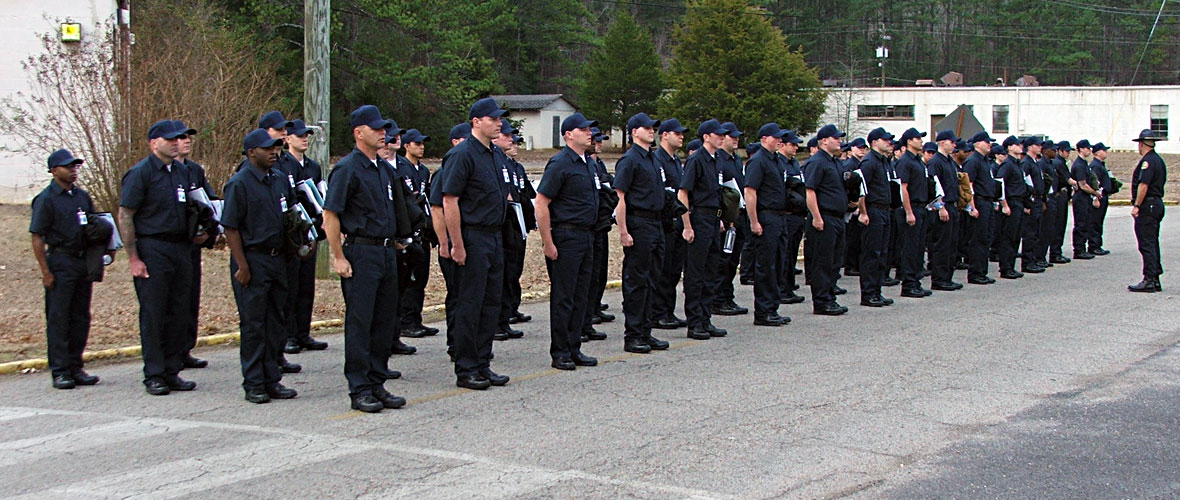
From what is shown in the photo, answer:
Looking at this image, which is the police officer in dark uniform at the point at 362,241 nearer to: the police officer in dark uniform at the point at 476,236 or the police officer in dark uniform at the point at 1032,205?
the police officer in dark uniform at the point at 476,236

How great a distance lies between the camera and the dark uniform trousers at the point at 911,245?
46.3 ft

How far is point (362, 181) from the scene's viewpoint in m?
7.54

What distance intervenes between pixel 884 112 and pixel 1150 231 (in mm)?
57452

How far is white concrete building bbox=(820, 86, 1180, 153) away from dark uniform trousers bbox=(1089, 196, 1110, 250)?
1818 inches

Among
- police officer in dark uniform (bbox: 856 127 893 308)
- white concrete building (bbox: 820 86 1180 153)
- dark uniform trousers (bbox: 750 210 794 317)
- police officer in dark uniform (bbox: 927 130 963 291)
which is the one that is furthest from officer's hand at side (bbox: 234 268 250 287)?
white concrete building (bbox: 820 86 1180 153)

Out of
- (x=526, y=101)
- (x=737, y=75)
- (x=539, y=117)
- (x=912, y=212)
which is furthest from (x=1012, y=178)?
(x=526, y=101)

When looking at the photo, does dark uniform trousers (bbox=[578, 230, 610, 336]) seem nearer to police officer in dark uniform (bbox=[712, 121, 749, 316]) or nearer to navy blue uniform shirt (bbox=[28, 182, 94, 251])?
police officer in dark uniform (bbox=[712, 121, 749, 316])

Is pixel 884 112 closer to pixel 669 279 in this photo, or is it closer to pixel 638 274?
pixel 669 279

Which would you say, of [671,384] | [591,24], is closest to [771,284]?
[671,384]

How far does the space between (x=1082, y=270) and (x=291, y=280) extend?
508 inches

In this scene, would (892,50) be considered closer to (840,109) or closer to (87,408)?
(840,109)

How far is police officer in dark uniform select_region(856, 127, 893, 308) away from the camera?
13305mm

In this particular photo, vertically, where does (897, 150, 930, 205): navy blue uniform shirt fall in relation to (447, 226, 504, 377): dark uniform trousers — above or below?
above

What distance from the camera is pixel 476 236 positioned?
823 centimetres
